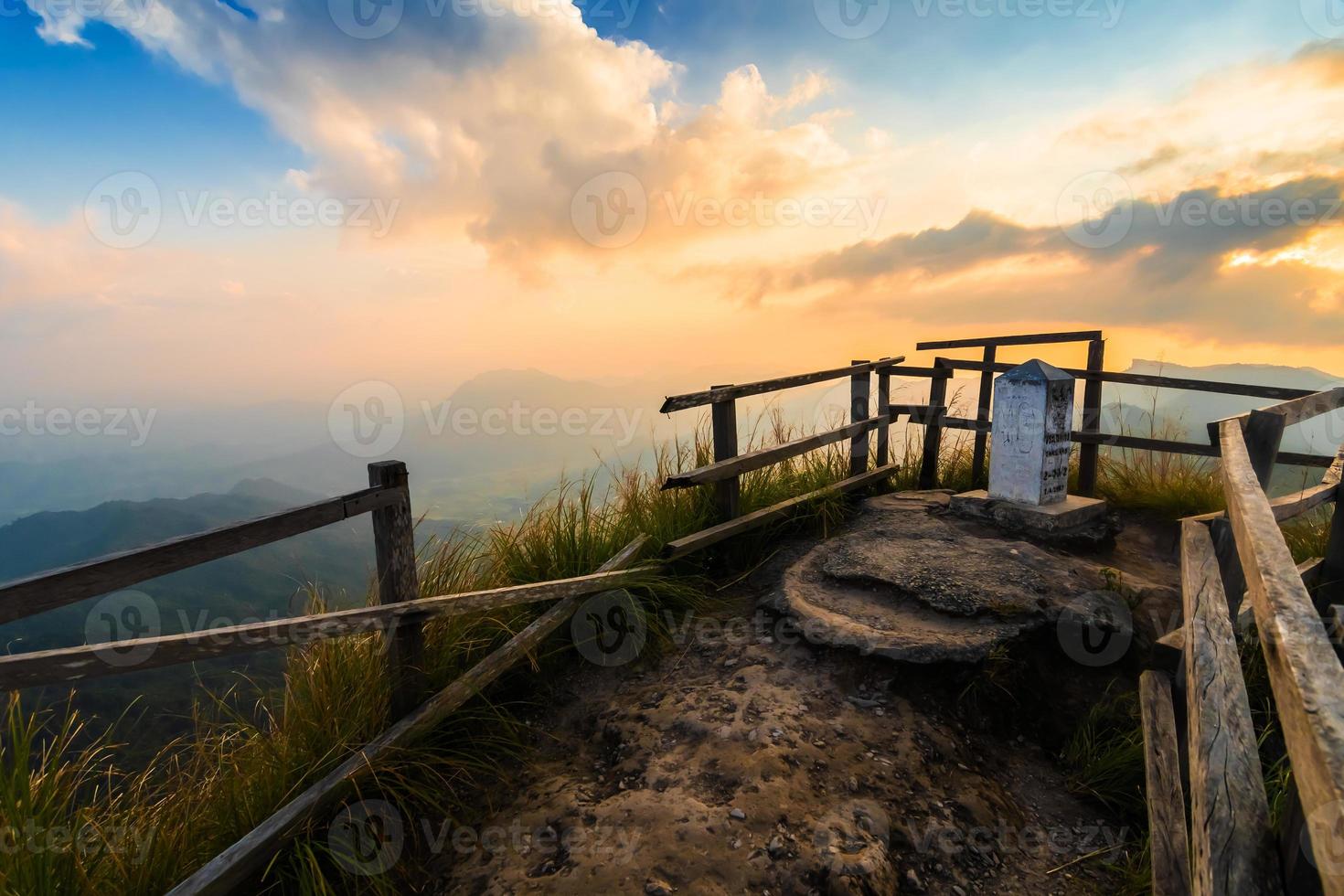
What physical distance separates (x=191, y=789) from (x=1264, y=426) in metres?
5.53

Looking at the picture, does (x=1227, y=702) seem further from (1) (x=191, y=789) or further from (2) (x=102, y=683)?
(2) (x=102, y=683)

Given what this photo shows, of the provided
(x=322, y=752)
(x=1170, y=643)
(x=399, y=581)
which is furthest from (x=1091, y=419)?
(x=322, y=752)

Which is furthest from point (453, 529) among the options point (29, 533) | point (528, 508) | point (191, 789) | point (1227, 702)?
point (29, 533)

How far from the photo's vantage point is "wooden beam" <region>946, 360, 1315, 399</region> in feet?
21.8

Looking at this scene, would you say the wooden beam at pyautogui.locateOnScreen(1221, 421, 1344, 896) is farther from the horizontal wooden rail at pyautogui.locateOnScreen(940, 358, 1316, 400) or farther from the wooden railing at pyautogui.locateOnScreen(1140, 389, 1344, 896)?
the horizontal wooden rail at pyautogui.locateOnScreen(940, 358, 1316, 400)

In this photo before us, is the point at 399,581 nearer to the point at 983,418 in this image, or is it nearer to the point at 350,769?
the point at 350,769

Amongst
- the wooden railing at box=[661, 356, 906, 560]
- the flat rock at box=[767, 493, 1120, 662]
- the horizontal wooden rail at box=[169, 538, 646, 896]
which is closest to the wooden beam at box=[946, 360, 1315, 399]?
the wooden railing at box=[661, 356, 906, 560]

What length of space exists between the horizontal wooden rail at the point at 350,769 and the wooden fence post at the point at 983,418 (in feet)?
18.4

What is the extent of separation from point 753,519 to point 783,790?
2904 millimetres

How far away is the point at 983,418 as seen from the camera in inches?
317

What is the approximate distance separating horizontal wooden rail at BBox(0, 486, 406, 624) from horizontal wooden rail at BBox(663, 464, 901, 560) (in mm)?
2479

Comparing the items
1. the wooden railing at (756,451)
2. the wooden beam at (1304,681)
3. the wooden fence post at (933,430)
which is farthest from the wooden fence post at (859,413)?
the wooden beam at (1304,681)

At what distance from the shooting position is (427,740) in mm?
3713

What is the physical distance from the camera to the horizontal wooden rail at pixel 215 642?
2160mm
